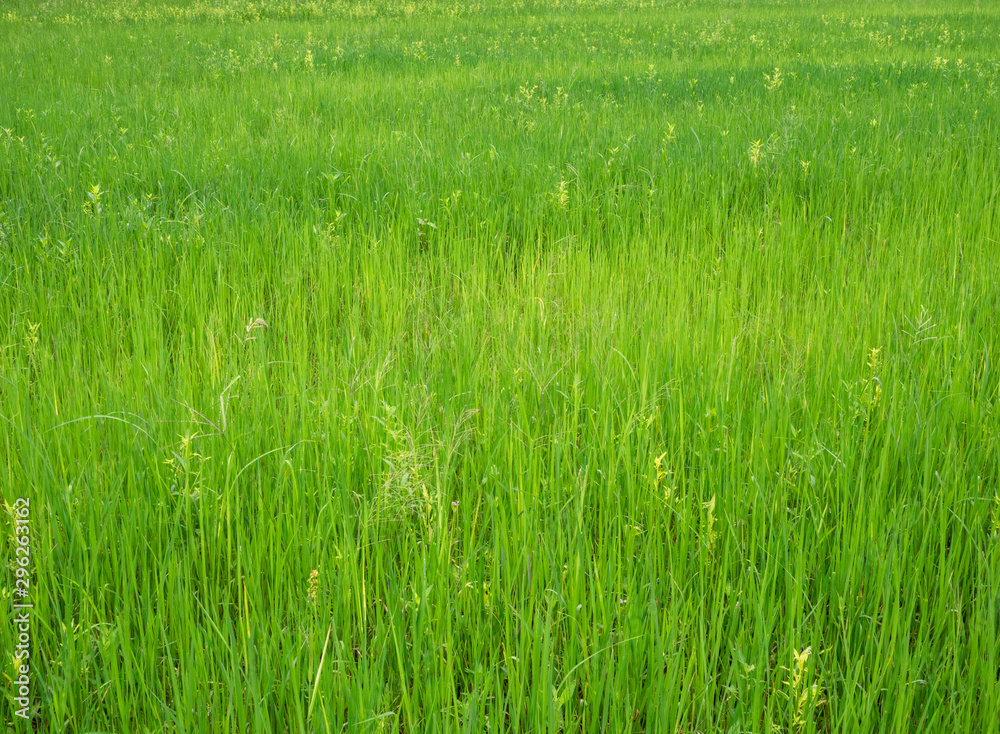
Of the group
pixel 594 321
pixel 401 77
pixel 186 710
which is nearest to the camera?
pixel 186 710

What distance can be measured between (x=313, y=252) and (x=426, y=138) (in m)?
2.28

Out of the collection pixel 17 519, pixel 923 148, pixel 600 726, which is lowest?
pixel 600 726

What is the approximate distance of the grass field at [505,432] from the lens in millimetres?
1351

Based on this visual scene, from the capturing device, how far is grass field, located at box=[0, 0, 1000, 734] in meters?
1.35

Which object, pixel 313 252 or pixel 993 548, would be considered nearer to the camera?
pixel 993 548

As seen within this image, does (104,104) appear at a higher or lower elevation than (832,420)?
higher

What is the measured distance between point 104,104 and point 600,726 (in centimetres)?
726

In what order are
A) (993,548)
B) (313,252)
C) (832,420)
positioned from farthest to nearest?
(313,252), (832,420), (993,548)

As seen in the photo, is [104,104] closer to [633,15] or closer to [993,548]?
[993,548]

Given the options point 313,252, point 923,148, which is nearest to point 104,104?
point 313,252

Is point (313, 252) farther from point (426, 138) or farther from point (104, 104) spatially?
point (104, 104)

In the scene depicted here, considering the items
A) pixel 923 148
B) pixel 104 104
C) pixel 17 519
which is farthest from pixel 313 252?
pixel 104 104

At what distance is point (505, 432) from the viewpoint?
1946mm

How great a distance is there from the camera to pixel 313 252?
3.47m
